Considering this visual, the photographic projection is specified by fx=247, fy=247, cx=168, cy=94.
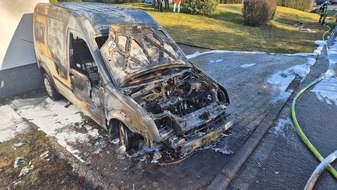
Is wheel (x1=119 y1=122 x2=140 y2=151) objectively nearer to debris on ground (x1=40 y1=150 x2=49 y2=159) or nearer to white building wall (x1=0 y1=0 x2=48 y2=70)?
debris on ground (x1=40 y1=150 x2=49 y2=159)

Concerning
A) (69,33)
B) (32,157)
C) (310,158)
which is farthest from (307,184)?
(69,33)

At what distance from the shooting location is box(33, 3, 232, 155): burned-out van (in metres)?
3.69

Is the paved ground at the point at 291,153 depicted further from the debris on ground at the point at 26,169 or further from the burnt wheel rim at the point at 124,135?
the debris on ground at the point at 26,169

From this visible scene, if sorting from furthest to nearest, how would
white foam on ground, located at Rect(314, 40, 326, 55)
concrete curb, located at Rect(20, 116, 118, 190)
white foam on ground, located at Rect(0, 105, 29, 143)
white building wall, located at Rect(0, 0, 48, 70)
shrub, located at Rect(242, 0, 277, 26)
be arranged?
1. shrub, located at Rect(242, 0, 277, 26)
2. white foam on ground, located at Rect(314, 40, 326, 55)
3. white building wall, located at Rect(0, 0, 48, 70)
4. white foam on ground, located at Rect(0, 105, 29, 143)
5. concrete curb, located at Rect(20, 116, 118, 190)

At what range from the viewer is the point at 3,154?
4.10 meters

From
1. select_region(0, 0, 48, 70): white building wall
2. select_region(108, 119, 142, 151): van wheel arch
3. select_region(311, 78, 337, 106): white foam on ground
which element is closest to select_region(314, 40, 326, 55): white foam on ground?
select_region(311, 78, 337, 106): white foam on ground

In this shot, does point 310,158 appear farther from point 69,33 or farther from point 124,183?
point 69,33

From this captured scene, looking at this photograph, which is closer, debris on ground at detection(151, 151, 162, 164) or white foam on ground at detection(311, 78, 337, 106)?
debris on ground at detection(151, 151, 162, 164)

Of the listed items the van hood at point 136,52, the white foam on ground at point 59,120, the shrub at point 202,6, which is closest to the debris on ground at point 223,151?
the van hood at point 136,52

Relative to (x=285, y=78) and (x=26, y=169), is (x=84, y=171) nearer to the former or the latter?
(x=26, y=169)

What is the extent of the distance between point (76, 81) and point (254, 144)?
344 centimetres

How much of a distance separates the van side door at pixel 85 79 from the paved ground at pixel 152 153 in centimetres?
51

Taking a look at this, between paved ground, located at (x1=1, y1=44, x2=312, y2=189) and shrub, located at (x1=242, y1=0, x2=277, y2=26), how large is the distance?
8.90m

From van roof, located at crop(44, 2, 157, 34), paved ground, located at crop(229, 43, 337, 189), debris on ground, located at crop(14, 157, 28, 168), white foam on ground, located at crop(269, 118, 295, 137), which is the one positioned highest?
van roof, located at crop(44, 2, 157, 34)
